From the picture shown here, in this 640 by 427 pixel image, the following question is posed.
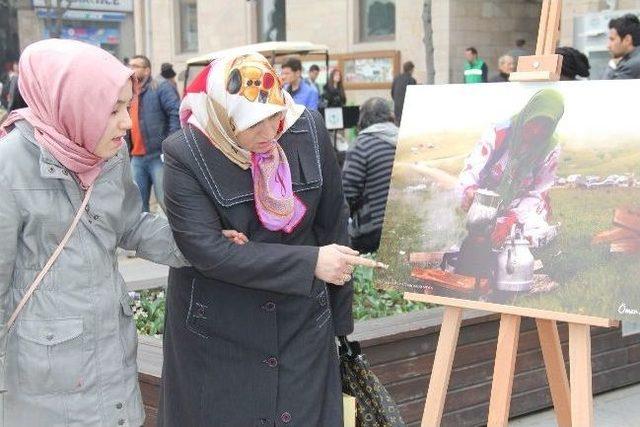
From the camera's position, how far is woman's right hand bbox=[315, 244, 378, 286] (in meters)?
2.76

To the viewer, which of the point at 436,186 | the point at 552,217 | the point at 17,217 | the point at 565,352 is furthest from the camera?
the point at 565,352

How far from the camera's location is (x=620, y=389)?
5473 millimetres

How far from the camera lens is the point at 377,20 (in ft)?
67.5

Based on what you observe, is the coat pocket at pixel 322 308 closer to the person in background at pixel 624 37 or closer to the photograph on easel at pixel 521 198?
the photograph on easel at pixel 521 198

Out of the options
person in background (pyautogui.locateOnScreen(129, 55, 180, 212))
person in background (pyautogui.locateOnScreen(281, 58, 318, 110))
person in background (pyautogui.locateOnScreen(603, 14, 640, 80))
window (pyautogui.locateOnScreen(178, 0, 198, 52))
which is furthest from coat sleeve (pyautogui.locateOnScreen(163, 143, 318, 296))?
window (pyautogui.locateOnScreen(178, 0, 198, 52))

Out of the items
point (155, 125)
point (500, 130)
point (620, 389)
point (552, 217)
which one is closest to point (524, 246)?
point (552, 217)

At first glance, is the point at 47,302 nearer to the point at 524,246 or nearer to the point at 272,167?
the point at 272,167

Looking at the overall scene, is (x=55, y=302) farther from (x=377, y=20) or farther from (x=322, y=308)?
(x=377, y=20)

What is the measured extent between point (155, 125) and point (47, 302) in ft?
22.8

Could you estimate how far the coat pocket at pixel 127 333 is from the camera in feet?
9.19

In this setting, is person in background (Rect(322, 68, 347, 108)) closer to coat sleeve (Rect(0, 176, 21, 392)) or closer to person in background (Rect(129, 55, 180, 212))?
person in background (Rect(129, 55, 180, 212))

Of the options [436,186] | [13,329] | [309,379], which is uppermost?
[436,186]

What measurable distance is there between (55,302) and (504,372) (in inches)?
65.5

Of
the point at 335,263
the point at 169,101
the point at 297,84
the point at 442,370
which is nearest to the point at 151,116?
the point at 169,101
